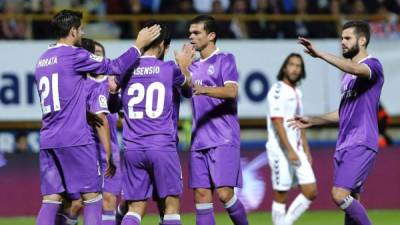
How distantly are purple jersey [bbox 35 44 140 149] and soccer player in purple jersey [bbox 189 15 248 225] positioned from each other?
56.2 inches

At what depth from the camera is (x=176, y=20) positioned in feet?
66.5

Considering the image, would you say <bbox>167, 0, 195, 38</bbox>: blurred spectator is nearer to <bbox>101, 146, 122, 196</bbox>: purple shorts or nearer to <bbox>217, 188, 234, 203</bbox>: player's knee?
<bbox>101, 146, 122, 196</bbox>: purple shorts

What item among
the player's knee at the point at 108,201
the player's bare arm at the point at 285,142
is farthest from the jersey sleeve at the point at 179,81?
the player's bare arm at the point at 285,142

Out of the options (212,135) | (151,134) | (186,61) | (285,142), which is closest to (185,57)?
(186,61)

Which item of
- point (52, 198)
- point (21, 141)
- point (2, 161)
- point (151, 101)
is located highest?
point (151, 101)

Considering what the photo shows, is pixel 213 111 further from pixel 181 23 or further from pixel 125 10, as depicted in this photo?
pixel 125 10

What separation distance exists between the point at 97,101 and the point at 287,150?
3200mm

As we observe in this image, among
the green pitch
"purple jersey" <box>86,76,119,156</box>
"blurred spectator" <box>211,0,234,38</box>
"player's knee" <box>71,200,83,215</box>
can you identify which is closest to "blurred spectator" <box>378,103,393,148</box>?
the green pitch

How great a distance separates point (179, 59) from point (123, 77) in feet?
1.96

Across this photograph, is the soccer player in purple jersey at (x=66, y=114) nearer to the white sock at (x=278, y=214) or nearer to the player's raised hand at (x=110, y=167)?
the player's raised hand at (x=110, y=167)

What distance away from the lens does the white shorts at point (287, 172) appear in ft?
47.0

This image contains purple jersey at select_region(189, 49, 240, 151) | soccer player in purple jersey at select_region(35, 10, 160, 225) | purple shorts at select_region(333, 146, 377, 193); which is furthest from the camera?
purple jersey at select_region(189, 49, 240, 151)

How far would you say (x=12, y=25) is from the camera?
64.5 ft

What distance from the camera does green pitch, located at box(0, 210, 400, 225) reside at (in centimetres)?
1577
